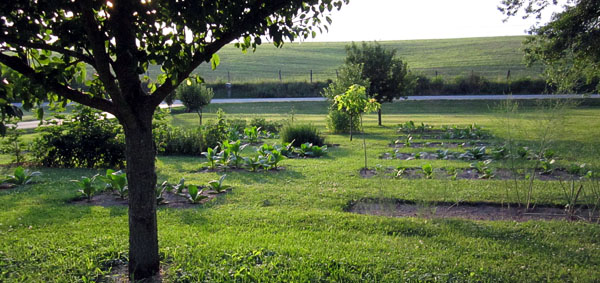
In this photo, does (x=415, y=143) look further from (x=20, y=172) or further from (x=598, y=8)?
(x=20, y=172)

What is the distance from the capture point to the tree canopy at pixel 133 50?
3188 mm

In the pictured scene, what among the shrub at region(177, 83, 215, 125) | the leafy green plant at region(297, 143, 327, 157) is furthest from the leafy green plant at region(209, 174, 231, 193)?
the shrub at region(177, 83, 215, 125)

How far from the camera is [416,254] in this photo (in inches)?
172

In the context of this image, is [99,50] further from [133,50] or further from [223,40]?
[223,40]

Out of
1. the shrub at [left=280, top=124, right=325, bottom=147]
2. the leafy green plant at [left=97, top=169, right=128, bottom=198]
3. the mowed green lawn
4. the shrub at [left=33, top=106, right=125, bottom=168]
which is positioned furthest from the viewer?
the shrub at [left=280, top=124, right=325, bottom=147]

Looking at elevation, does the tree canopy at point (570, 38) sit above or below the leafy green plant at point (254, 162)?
above

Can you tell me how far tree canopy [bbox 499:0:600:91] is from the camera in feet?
47.4

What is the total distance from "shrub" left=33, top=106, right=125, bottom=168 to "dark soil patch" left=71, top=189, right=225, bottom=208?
2570mm

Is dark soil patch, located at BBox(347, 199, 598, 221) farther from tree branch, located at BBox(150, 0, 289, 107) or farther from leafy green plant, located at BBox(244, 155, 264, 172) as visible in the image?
tree branch, located at BBox(150, 0, 289, 107)

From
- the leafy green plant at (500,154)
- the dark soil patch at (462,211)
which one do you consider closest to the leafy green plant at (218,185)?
the dark soil patch at (462,211)

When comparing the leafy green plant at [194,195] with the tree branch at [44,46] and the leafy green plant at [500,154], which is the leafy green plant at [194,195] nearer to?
the tree branch at [44,46]

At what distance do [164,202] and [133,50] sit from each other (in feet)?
12.1

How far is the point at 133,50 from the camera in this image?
3326 millimetres

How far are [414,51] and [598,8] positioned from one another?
179 ft
